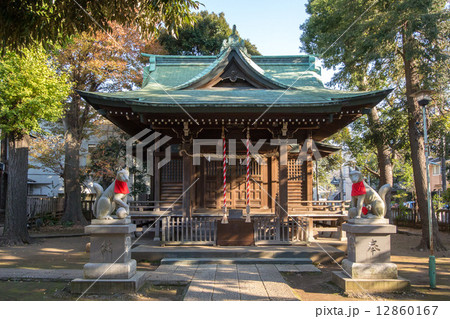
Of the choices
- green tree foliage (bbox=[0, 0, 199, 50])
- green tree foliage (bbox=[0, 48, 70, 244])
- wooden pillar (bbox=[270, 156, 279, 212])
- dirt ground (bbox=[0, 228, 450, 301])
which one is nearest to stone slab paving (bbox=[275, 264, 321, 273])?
dirt ground (bbox=[0, 228, 450, 301])

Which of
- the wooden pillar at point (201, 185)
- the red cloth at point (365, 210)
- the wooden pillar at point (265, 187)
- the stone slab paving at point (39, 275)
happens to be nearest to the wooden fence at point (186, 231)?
the wooden pillar at point (201, 185)

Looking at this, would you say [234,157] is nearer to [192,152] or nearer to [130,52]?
[192,152]

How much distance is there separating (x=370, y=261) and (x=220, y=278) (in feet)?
10.3

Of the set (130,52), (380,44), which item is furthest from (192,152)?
(130,52)

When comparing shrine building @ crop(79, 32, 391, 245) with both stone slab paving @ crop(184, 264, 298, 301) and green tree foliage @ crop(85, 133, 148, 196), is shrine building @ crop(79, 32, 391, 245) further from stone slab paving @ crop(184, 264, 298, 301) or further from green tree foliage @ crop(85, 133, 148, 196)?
green tree foliage @ crop(85, 133, 148, 196)

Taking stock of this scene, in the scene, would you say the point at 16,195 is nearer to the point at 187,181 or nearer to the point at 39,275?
the point at 39,275

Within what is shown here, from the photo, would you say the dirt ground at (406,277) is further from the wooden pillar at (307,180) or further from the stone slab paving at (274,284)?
the wooden pillar at (307,180)

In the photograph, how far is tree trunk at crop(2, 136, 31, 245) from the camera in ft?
43.9

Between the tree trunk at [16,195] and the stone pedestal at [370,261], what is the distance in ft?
40.9

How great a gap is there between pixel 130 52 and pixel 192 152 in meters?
13.0

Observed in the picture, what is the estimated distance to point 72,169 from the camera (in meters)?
21.4

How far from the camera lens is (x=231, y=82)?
13430 mm

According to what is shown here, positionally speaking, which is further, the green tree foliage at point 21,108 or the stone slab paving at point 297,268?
the green tree foliage at point 21,108

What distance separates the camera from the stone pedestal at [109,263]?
6383mm
